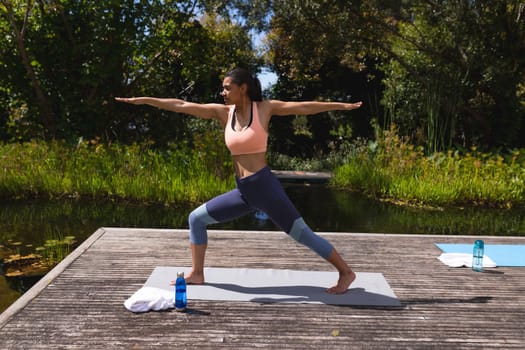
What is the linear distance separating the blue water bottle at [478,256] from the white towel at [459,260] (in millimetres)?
117

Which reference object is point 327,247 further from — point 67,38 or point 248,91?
point 67,38

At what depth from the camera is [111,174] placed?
9477 millimetres

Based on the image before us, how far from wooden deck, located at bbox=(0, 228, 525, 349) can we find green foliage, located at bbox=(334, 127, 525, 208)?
4.93m

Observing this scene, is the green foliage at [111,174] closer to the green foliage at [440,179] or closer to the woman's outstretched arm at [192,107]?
the green foliage at [440,179]

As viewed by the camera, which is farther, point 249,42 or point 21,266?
point 249,42

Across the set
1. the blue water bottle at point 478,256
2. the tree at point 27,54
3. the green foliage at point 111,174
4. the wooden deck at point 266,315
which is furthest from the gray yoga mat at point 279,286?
the tree at point 27,54

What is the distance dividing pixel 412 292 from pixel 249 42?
16068 millimetres

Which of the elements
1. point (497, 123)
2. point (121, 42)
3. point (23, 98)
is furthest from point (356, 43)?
point (23, 98)

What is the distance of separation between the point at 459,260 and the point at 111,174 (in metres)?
6.88

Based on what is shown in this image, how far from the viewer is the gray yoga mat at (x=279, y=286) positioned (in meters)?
3.73

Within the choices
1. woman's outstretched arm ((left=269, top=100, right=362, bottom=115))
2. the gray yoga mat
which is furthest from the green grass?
woman's outstretched arm ((left=269, top=100, right=362, bottom=115))

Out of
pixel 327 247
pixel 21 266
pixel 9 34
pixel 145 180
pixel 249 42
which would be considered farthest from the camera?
pixel 249 42

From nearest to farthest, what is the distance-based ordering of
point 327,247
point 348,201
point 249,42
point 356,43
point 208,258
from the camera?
point 327,247 < point 208,258 < point 348,201 < point 356,43 < point 249,42

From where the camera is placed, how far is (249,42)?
61.4ft
